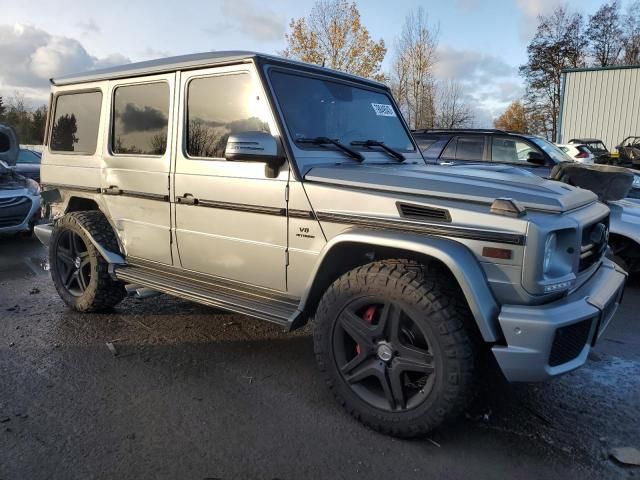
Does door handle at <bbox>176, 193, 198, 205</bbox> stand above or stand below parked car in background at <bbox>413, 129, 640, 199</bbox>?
below

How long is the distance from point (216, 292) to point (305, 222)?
0.96m

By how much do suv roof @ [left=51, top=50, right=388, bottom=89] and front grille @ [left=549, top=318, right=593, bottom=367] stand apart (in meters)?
2.44

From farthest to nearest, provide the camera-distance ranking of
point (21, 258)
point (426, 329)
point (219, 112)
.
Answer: point (21, 258) < point (219, 112) < point (426, 329)

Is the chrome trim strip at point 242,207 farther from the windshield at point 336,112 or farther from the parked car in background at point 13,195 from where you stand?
the parked car in background at point 13,195

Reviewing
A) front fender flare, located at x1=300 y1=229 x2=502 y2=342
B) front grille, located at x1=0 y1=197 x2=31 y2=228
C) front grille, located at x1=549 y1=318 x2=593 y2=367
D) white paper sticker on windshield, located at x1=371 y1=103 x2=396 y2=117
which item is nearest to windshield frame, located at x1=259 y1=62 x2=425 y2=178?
white paper sticker on windshield, located at x1=371 y1=103 x2=396 y2=117

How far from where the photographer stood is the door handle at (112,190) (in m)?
4.41

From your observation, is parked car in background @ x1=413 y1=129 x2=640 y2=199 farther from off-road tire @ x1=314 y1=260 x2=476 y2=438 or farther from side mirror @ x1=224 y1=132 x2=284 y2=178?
off-road tire @ x1=314 y1=260 x2=476 y2=438

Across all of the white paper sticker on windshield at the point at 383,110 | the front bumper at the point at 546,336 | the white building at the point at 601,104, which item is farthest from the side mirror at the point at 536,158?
the white building at the point at 601,104

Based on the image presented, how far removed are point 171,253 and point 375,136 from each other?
1834mm

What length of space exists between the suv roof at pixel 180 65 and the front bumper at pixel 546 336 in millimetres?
2242

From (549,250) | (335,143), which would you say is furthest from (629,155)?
(549,250)

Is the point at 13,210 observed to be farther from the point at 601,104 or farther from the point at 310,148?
the point at 601,104

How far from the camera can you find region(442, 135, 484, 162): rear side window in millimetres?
9078

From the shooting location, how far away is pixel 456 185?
2.79m
